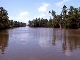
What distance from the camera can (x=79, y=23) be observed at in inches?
3671

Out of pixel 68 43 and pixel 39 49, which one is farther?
pixel 68 43

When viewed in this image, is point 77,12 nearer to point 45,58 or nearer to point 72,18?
point 72,18

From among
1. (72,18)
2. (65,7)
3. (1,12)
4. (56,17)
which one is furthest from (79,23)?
(1,12)

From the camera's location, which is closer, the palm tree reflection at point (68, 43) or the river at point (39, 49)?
the river at point (39, 49)

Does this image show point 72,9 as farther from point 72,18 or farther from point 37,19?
point 37,19

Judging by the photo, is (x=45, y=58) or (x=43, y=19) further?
(x=43, y=19)

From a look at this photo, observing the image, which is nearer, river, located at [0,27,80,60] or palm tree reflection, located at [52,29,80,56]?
river, located at [0,27,80,60]

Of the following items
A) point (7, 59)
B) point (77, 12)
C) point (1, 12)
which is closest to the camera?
point (7, 59)

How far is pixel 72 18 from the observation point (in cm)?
9369

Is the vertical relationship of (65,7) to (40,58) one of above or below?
above

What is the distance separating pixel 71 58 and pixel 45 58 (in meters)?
1.75

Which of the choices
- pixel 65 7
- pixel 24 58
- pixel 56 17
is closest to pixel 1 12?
pixel 65 7

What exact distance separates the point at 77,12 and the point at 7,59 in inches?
3391

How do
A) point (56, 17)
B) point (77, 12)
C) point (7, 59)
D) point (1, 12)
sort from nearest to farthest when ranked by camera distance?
point (7, 59), point (1, 12), point (77, 12), point (56, 17)
